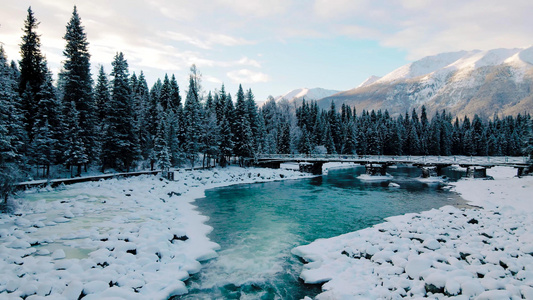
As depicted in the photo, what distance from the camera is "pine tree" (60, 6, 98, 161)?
1416 inches

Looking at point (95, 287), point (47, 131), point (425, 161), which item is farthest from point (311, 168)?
point (95, 287)

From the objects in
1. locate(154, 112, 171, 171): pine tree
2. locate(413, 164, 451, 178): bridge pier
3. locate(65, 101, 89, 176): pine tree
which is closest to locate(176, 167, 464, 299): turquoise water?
locate(154, 112, 171, 171): pine tree

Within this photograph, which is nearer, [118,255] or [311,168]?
[118,255]

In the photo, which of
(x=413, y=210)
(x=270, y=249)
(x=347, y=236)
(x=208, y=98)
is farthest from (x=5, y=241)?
(x=208, y=98)

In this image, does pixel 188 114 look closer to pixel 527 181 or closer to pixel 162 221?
pixel 162 221

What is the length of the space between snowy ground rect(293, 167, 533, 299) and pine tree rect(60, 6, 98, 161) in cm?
3288

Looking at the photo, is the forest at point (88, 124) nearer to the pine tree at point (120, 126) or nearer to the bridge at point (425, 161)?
the pine tree at point (120, 126)

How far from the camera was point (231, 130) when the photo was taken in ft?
191

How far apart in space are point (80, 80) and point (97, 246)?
110 ft

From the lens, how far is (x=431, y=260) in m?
10.9

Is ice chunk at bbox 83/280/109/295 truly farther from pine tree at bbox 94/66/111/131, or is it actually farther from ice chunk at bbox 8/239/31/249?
pine tree at bbox 94/66/111/131

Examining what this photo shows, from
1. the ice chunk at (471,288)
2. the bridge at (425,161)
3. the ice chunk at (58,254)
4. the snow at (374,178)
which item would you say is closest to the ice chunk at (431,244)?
the ice chunk at (471,288)

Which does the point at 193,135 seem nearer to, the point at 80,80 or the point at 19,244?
the point at 80,80

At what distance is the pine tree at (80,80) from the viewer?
36.0m
